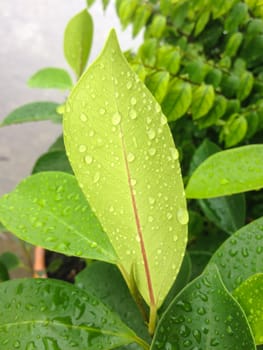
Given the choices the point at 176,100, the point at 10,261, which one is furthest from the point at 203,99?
the point at 10,261

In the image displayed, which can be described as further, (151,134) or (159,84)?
(159,84)

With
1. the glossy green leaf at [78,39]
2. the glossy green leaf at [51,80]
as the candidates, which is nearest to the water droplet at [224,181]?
the glossy green leaf at [78,39]

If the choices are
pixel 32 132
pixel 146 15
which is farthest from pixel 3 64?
pixel 146 15

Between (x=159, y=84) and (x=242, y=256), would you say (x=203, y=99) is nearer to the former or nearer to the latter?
(x=159, y=84)

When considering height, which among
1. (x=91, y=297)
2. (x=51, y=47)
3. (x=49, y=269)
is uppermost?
(x=51, y=47)

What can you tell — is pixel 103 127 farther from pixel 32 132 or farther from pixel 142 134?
pixel 32 132

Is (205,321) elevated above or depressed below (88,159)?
below

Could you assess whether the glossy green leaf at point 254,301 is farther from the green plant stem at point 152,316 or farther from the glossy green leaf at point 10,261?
the glossy green leaf at point 10,261
